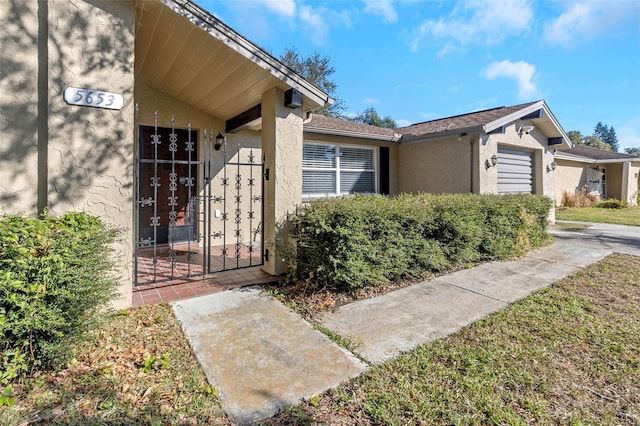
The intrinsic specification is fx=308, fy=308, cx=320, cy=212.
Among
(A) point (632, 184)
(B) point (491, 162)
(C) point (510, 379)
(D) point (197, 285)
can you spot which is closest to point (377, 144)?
(B) point (491, 162)

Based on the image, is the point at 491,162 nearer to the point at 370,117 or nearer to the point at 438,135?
the point at 438,135

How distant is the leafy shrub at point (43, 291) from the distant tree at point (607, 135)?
12129 centimetres

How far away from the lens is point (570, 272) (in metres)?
5.89

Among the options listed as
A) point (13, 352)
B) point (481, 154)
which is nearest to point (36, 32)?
point (13, 352)

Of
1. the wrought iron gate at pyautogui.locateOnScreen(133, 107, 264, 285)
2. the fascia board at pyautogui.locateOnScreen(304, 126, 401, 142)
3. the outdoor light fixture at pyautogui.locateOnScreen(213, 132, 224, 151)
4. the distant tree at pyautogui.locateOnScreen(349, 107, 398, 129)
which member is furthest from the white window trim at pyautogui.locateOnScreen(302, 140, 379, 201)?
the distant tree at pyautogui.locateOnScreen(349, 107, 398, 129)

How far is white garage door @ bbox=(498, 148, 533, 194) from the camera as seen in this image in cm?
1038

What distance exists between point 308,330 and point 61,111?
12.7 feet

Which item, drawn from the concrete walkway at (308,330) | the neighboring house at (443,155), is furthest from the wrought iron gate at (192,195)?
the concrete walkway at (308,330)

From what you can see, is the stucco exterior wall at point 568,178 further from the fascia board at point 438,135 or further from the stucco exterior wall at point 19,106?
the stucco exterior wall at point 19,106

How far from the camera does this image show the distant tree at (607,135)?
88750 millimetres

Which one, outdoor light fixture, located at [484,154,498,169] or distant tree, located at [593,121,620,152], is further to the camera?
distant tree, located at [593,121,620,152]

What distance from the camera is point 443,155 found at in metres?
10.0

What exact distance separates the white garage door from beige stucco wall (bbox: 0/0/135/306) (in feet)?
34.8

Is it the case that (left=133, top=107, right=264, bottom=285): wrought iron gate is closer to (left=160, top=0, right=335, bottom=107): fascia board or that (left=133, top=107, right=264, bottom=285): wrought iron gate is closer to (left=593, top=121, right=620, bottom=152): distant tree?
(left=160, top=0, right=335, bottom=107): fascia board
